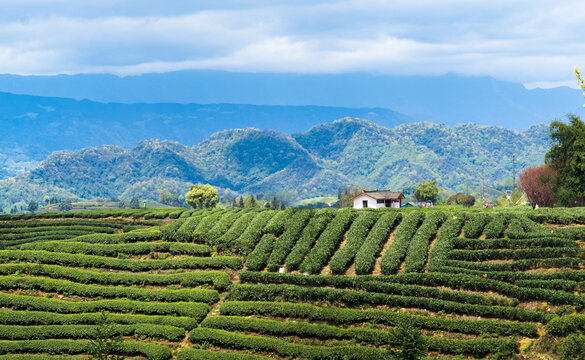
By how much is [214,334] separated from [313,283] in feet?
27.7

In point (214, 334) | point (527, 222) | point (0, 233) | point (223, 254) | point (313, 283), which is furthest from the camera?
point (0, 233)

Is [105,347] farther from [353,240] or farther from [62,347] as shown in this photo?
[353,240]

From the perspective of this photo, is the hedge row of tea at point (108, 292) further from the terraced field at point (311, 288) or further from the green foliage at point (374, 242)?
the green foliage at point (374, 242)

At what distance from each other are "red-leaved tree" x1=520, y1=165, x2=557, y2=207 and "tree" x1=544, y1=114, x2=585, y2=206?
2.05 meters

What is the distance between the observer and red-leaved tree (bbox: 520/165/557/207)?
8250 cm

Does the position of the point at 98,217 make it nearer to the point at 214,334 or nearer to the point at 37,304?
the point at 37,304

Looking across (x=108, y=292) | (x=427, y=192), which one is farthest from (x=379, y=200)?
(x=427, y=192)

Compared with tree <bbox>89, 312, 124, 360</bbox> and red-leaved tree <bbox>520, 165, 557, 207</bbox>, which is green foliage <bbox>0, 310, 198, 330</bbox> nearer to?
tree <bbox>89, 312, 124, 360</bbox>

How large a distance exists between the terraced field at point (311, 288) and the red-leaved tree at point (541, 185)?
32966 mm

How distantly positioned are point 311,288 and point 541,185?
175ft

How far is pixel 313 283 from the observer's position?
45.8 metres

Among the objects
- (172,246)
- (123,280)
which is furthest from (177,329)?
(172,246)

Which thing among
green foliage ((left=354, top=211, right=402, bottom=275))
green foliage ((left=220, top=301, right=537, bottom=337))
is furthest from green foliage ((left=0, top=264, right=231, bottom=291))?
green foliage ((left=354, top=211, right=402, bottom=275))

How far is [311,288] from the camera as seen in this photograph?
145 ft
